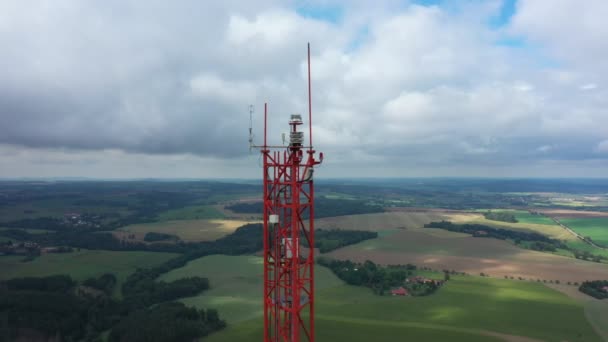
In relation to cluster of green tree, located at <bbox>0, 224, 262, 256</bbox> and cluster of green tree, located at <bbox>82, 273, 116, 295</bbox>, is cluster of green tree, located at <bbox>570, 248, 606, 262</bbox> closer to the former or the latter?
cluster of green tree, located at <bbox>0, 224, 262, 256</bbox>

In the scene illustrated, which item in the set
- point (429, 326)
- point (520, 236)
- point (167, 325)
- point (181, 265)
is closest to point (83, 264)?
point (181, 265)

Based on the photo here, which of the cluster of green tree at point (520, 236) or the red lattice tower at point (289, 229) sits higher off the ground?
the red lattice tower at point (289, 229)

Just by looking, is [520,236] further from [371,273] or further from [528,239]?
[371,273]

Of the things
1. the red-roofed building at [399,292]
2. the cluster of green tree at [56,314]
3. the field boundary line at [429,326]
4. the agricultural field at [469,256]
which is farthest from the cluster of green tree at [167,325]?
the agricultural field at [469,256]

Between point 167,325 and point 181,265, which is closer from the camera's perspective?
point 167,325

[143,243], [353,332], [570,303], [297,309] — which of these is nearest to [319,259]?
[353,332]

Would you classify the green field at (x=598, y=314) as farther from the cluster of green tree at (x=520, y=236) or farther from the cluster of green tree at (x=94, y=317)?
the cluster of green tree at (x=94, y=317)
